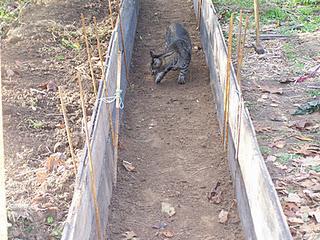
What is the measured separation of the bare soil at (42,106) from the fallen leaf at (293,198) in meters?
2.08

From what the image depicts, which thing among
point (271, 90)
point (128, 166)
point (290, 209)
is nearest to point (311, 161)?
point (290, 209)

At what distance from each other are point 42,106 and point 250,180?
312 centimetres

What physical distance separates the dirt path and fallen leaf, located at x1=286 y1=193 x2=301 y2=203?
68cm

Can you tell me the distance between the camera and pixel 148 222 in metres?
6.19

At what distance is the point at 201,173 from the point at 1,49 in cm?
389

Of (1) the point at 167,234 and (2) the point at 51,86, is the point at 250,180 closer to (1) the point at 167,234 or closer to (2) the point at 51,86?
(1) the point at 167,234

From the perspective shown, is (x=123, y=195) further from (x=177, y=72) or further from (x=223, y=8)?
(x=223, y=8)

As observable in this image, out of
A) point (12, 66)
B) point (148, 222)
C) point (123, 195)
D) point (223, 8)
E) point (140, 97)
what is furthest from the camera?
point (223, 8)

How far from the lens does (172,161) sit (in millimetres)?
7367

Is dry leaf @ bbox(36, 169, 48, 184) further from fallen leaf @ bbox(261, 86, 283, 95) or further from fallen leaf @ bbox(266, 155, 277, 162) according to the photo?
fallen leaf @ bbox(261, 86, 283, 95)

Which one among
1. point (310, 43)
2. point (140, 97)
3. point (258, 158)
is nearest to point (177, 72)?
point (140, 97)

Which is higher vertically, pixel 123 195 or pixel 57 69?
pixel 57 69

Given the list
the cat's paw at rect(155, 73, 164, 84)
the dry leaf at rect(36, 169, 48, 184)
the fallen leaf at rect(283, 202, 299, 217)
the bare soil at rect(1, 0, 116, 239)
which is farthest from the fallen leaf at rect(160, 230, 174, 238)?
the cat's paw at rect(155, 73, 164, 84)

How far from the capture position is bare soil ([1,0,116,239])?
5.23 meters
